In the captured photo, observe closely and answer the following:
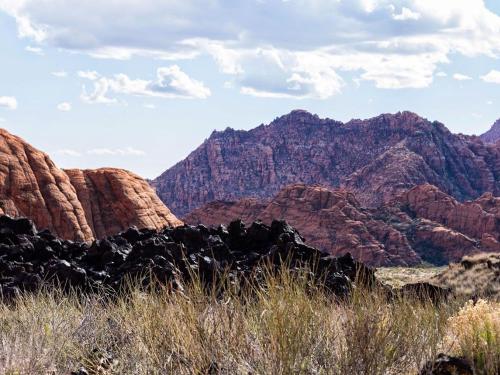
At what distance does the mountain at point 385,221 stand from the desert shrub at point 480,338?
9507cm

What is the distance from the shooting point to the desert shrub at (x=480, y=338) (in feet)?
30.0

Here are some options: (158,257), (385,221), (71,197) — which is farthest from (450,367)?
(385,221)

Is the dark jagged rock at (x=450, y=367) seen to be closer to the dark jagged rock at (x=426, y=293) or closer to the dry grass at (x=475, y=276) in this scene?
the dark jagged rock at (x=426, y=293)

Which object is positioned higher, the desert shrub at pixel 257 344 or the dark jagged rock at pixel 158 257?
the desert shrub at pixel 257 344

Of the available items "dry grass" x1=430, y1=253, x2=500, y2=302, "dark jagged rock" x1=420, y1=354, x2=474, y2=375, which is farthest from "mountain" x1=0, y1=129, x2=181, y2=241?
"dark jagged rock" x1=420, y1=354, x2=474, y2=375

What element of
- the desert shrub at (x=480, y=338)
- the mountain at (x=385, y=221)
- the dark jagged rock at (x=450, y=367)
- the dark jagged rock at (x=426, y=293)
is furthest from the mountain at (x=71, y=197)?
the mountain at (x=385, y=221)

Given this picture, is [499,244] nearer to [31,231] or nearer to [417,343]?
[31,231]

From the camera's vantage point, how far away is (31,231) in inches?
929

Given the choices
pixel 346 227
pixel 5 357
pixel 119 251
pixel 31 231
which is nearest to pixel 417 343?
pixel 5 357

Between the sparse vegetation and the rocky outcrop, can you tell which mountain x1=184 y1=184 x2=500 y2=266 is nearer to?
the sparse vegetation

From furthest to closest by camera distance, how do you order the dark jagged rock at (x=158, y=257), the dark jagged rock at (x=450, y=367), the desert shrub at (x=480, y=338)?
the dark jagged rock at (x=158, y=257), the desert shrub at (x=480, y=338), the dark jagged rock at (x=450, y=367)

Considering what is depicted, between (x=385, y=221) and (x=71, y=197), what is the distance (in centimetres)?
8736

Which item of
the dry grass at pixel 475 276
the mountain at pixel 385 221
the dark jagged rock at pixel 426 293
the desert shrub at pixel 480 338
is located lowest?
the mountain at pixel 385 221

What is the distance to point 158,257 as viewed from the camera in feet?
61.2
